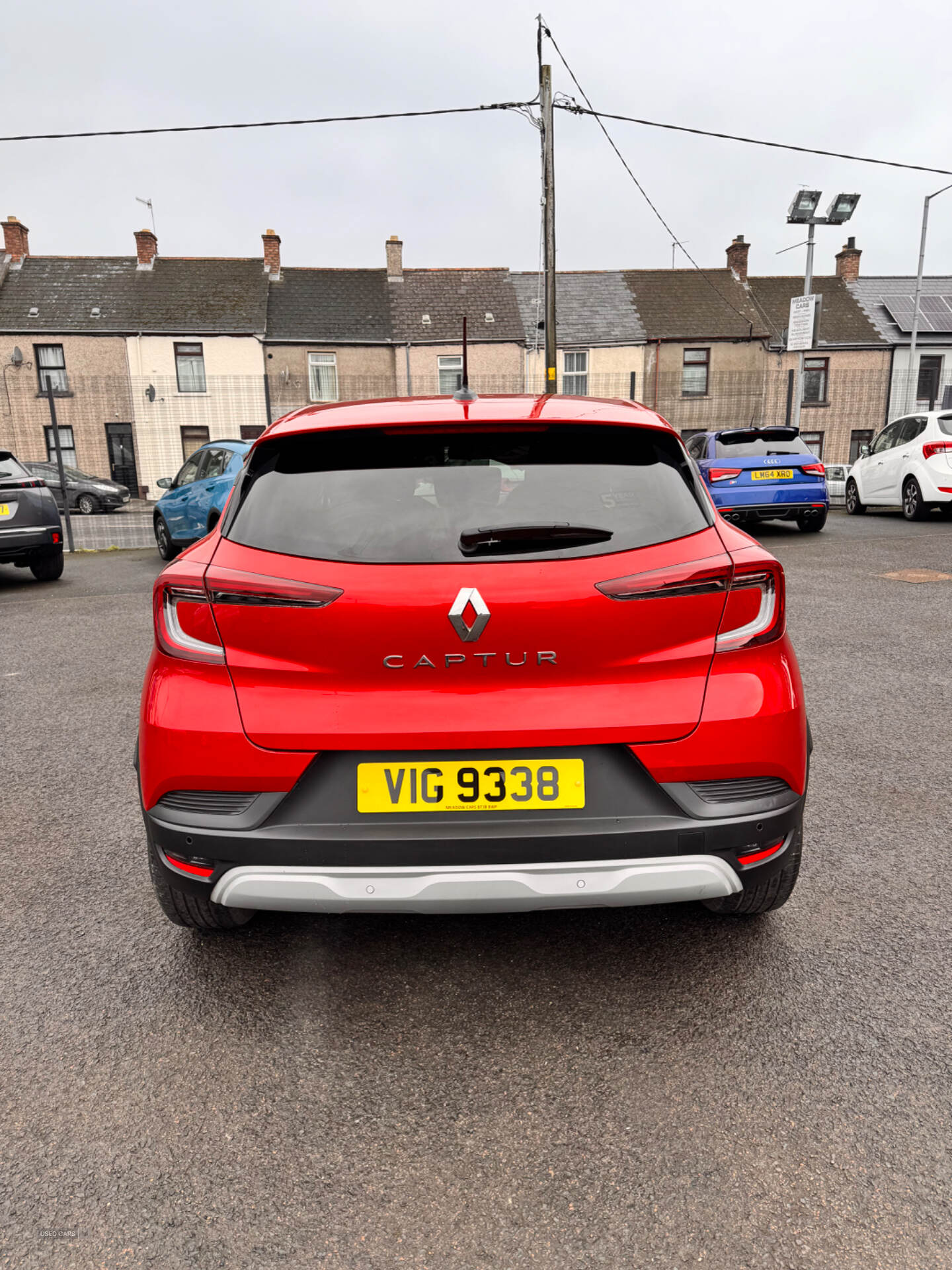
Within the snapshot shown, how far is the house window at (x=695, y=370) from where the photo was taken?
1430 inches

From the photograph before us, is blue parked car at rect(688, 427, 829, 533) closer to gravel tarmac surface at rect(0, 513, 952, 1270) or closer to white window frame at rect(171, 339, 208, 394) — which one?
gravel tarmac surface at rect(0, 513, 952, 1270)

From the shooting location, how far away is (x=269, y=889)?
2.22m

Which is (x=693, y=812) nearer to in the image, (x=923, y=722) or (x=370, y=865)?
(x=370, y=865)

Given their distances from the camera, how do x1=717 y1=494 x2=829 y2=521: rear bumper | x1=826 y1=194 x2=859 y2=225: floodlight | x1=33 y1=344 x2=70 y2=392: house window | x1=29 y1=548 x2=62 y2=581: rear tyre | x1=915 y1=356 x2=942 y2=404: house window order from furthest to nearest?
x1=915 y1=356 x2=942 y2=404: house window, x1=33 y1=344 x2=70 y2=392: house window, x1=826 y1=194 x2=859 y2=225: floodlight, x1=717 y1=494 x2=829 y2=521: rear bumper, x1=29 y1=548 x2=62 y2=581: rear tyre

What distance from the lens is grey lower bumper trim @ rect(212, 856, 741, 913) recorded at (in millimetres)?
2186

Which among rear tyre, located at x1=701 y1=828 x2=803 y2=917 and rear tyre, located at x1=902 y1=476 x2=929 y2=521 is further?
rear tyre, located at x1=902 y1=476 x2=929 y2=521

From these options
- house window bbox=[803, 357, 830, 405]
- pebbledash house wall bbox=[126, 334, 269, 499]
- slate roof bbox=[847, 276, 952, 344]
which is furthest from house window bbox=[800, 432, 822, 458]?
pebbledash house wall bbox=[126, 334, 269, 499]

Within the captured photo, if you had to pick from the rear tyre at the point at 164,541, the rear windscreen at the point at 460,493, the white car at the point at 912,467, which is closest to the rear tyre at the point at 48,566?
the rear tyre at the point at 164,541

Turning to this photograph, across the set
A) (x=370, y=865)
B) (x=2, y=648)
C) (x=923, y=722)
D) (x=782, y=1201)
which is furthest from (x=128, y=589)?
(x=782, y=1201)

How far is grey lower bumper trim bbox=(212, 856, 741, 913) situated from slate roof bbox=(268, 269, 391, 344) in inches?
1391

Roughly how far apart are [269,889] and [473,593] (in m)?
0.86

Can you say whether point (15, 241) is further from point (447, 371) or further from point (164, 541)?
point (164, 541)

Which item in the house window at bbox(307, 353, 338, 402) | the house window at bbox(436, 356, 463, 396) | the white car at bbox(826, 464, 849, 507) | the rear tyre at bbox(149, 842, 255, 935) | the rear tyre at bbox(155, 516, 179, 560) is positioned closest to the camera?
the rear tyre at bbox(149, 842, 255, 935)

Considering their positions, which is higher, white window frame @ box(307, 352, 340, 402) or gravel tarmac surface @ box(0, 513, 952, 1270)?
white window frame @ box(307, 352, 340, 402)
